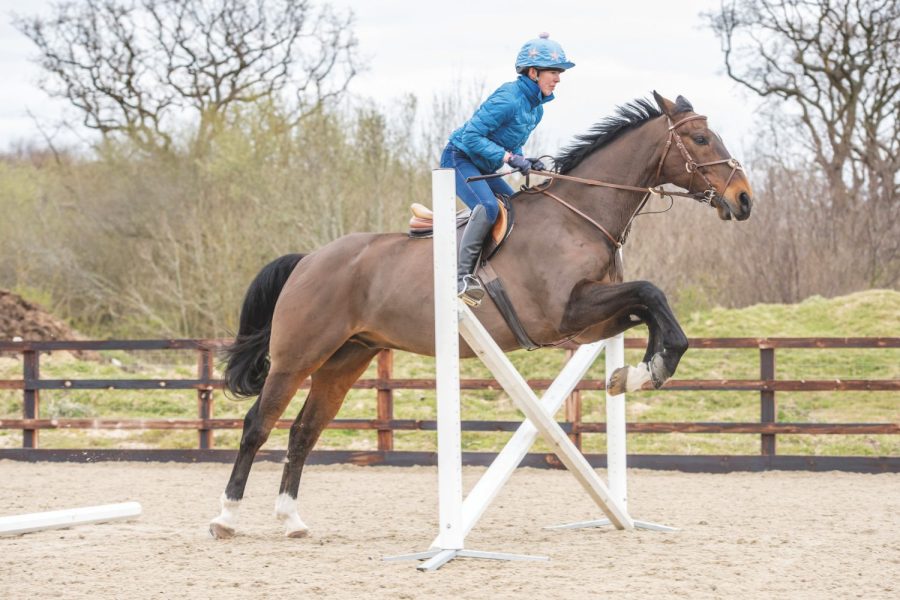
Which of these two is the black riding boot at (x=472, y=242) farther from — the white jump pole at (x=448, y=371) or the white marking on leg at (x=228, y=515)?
the white marking on leg at (x=228, y=515)

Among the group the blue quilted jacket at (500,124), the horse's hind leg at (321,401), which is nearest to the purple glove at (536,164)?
the blue quilted jacket at (500,124)

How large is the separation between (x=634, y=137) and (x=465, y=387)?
451 centimetres

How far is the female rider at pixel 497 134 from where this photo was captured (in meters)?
5.27

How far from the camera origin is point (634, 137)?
5.56 meters

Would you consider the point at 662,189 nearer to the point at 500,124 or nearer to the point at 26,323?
the point at 500,124

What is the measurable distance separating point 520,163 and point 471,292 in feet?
2.26

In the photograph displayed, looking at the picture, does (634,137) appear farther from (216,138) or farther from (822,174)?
(216,138)

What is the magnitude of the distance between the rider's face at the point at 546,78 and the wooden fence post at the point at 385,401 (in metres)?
4.78

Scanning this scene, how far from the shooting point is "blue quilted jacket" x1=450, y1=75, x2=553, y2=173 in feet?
17.4

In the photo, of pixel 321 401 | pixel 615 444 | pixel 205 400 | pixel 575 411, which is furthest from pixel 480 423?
pixel 615 444

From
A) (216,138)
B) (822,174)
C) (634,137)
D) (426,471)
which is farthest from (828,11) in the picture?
(634,137)

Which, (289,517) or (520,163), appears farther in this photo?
(289,517)

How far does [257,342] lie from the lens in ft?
21.4

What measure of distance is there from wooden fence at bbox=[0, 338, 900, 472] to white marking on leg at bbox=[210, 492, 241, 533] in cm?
381
